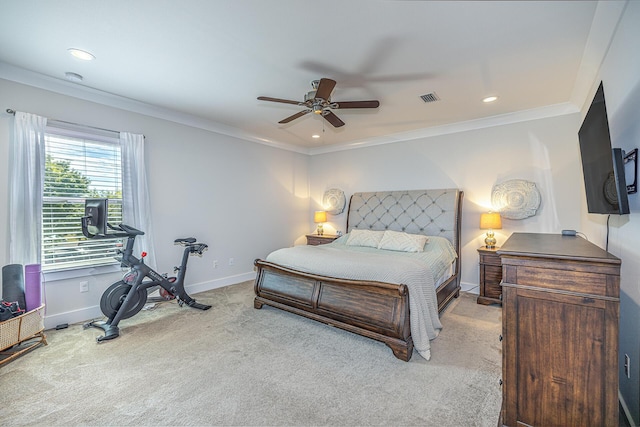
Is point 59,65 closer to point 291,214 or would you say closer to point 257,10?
point 257,10

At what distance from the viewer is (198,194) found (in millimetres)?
4395

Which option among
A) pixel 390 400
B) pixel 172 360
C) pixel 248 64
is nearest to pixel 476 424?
pixel 390 400

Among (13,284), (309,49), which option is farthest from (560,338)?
(13,284)

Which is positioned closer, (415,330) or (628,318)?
(628,318)

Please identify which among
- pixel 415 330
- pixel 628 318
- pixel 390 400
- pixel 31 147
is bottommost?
pixel 390 400

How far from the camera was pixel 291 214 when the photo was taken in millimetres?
5949

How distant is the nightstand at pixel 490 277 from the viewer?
370 cm

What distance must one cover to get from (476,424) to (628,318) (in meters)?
1.17

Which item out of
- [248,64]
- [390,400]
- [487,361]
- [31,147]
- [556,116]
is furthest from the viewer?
[556,116]

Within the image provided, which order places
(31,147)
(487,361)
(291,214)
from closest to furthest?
1. (487,361)
2. (31,147)
3. (291,214)

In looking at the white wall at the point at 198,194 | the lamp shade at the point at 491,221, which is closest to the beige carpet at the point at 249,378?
the white wall at the point at 198,194

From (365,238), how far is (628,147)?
120 inches

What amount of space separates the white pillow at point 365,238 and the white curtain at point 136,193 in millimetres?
2889

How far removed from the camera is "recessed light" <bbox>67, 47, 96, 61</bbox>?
2.45 metres
